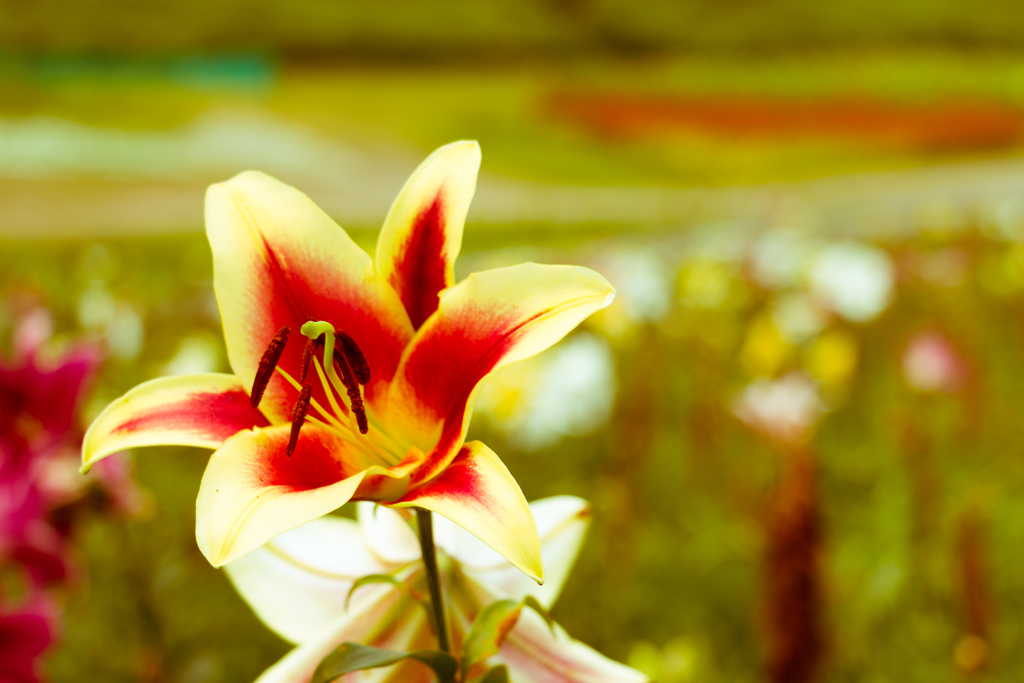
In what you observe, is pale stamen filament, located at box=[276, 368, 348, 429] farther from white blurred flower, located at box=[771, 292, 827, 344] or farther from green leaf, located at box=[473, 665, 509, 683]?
white blurred flower, located at box=[771, 292, 827, 344]

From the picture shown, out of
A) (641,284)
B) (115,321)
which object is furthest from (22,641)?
(641,284)

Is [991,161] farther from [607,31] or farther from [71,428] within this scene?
[71,428]

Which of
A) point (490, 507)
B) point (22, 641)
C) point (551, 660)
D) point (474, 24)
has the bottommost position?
point (474, 24)

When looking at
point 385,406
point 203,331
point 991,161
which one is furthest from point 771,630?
point 991,161

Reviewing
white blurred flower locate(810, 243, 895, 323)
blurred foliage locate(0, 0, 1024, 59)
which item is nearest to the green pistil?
white blurred flower locate(810, 243, 895, 323)

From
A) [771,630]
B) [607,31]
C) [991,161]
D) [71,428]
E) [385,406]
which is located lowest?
[991,161]

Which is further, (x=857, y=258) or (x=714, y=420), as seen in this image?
(x=857, y=258)

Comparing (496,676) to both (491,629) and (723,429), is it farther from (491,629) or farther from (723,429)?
(723,429)
